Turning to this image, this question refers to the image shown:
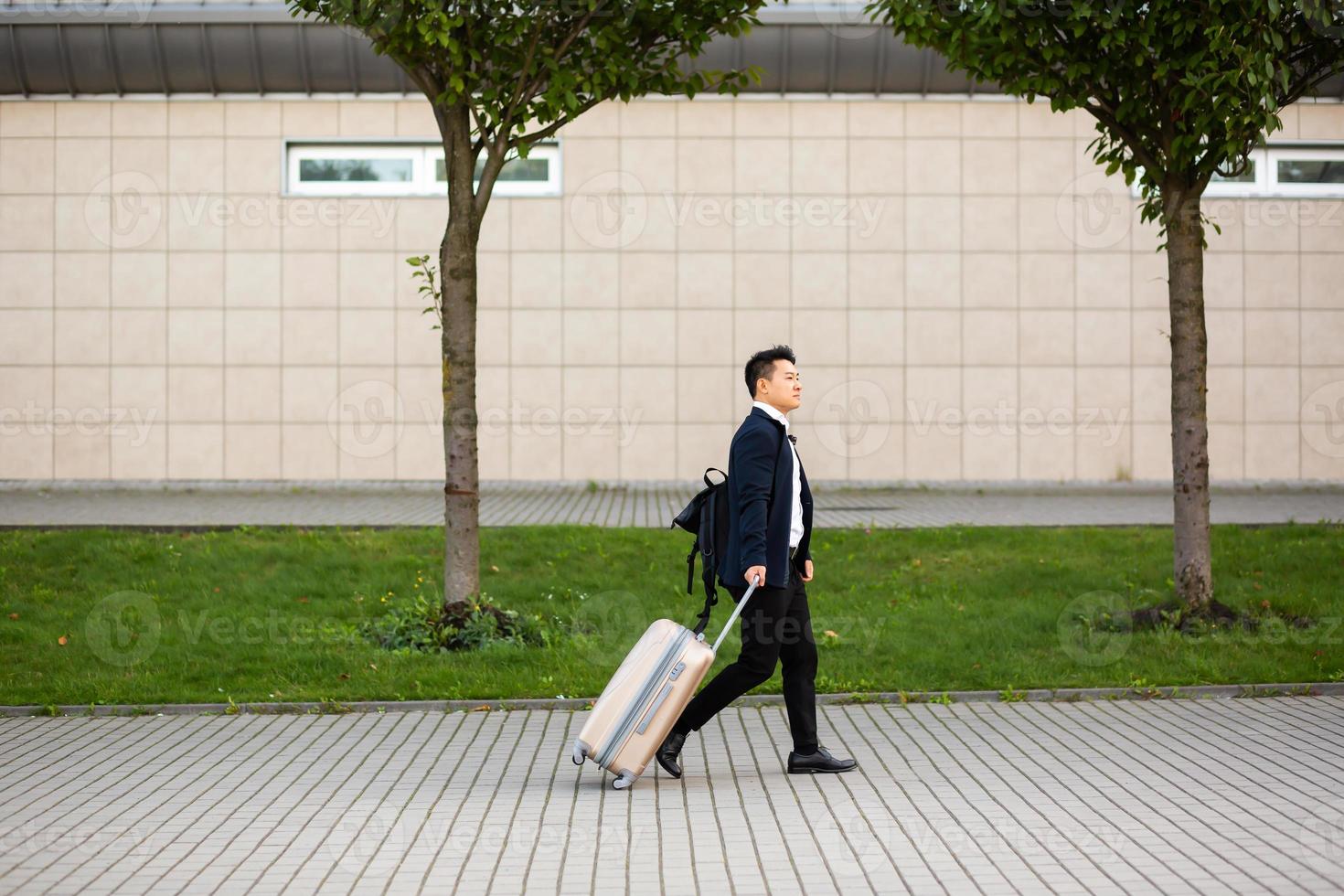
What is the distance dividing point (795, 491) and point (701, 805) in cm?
152

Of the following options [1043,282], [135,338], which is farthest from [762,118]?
[135,338]

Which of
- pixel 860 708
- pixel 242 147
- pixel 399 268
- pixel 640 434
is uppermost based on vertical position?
pixel 242 147

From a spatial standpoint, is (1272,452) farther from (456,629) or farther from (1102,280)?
(456,629)

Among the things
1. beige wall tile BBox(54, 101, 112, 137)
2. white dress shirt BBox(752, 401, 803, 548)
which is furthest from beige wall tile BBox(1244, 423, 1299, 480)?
beige wall tile BBox(54, 101, 112, 137)

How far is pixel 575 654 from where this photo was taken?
998cm

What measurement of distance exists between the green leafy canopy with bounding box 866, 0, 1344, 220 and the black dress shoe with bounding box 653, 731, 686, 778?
17.1 ft

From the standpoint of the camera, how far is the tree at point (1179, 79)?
9.36 m

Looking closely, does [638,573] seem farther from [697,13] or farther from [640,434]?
[640,434]

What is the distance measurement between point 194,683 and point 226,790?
2885mm

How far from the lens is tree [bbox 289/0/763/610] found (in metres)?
10.0

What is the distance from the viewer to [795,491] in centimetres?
688

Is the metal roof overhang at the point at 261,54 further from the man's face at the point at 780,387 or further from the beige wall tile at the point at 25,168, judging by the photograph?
the man's face at the point at 780,387

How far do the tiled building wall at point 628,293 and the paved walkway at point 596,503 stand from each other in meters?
0.40

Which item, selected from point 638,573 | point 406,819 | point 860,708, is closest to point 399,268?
point 638,573
